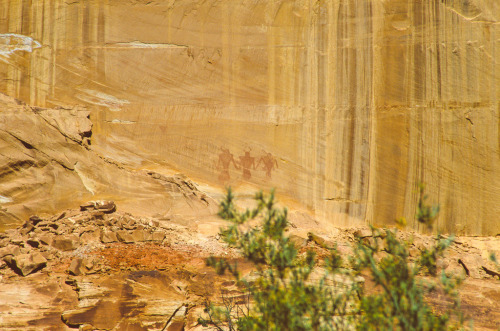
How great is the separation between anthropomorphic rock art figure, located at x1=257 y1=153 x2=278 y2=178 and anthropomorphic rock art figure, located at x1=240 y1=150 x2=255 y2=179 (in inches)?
6.5

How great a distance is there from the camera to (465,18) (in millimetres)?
10656

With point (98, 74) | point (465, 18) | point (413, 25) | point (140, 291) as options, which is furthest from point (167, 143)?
point (465, 18)

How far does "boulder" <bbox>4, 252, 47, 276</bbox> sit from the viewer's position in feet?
24.7

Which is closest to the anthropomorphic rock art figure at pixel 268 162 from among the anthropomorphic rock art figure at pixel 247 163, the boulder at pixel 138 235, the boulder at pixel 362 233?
the anthropomorphic rock art figure at pixel 247 163

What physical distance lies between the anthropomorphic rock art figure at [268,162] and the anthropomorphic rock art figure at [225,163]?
587mm

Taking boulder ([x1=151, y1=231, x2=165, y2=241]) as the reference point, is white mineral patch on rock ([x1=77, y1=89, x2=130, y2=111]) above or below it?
above

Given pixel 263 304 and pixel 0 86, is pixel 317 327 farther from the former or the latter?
pixel 0 86

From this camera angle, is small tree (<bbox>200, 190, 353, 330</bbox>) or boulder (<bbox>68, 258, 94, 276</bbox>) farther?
boulder (<bbox>68, 258, 94, 276</bbox>)

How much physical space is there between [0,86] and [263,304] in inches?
334

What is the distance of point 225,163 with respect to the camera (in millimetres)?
10688

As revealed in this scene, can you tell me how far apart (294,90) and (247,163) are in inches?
78.4

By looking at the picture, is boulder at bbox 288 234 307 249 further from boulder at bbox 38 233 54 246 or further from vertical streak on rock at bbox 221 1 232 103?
boulder at bbox 38 233 54 246

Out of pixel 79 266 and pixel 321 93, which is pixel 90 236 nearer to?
pixel 79 266

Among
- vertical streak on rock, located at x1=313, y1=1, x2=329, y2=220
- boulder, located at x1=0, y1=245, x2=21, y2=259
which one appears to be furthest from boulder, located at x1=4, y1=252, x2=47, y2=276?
vertical streak on rock, located at x1=313, y1=1, x2=329, y2=220
